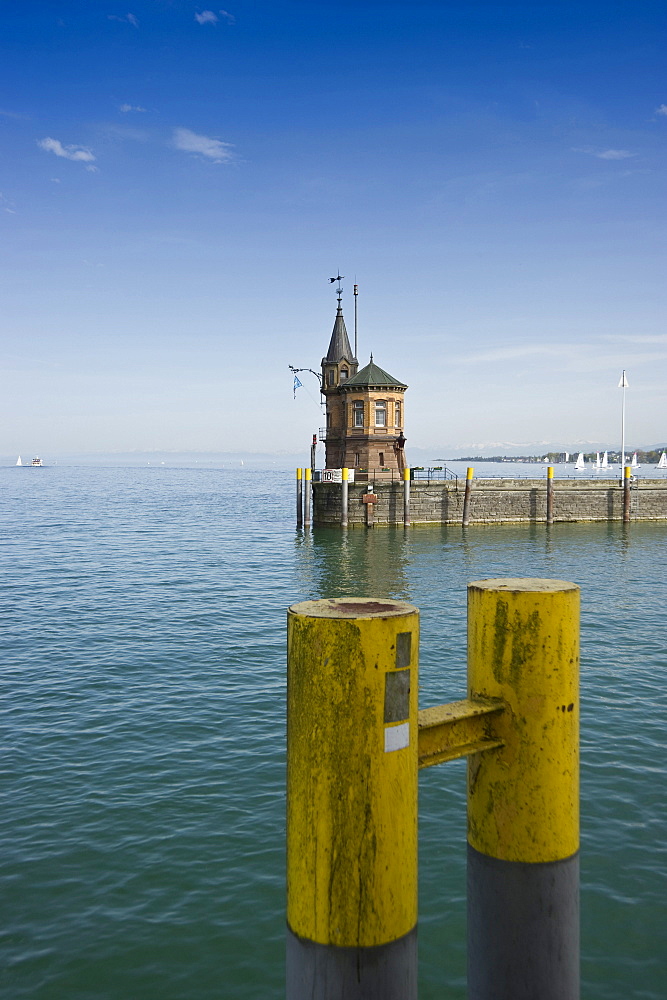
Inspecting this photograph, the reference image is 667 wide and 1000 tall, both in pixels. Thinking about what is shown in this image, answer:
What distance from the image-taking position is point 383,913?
2.50 meters

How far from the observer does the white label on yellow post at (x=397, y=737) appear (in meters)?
2.52

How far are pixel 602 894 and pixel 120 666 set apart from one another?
10160mm

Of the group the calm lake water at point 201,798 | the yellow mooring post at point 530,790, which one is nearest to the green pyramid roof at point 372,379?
the calm lake water at point 201,798

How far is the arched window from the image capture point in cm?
4697

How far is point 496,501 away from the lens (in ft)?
143

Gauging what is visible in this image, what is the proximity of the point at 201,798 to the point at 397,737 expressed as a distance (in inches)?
281

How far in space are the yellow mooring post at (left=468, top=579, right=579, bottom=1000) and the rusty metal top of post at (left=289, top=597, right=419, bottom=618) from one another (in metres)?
0.58

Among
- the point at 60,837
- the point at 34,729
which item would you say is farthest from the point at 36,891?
the point at 34,729

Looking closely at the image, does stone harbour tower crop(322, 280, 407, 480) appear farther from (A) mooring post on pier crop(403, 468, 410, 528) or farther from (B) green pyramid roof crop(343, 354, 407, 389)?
(A) mooring post on pier crop(403, 468, 410, 528)

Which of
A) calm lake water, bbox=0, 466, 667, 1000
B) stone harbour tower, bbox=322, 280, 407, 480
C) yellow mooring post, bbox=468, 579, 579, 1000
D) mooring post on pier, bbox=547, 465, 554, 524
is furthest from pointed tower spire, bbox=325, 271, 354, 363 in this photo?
yellow mooring post, bbox=468, 579, 579, 1000

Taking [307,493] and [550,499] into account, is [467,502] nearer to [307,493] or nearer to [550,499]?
[550,499]

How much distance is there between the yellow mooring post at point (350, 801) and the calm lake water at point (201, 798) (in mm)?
3990

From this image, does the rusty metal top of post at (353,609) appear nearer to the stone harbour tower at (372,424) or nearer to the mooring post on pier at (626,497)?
the stone harbour tower at (372,424)

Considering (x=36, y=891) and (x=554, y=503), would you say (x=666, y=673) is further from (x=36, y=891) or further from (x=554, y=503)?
(x=554, y=503)
